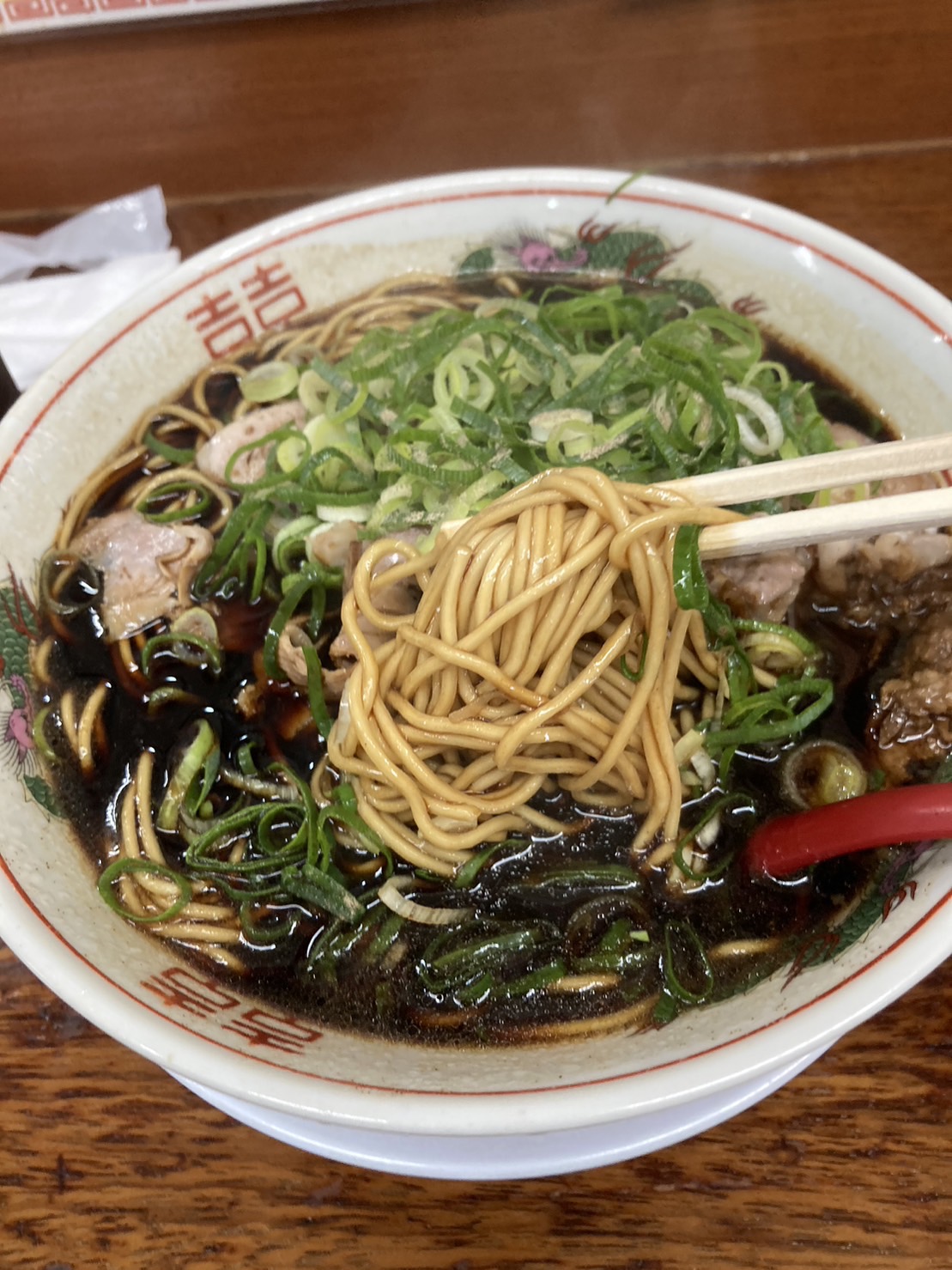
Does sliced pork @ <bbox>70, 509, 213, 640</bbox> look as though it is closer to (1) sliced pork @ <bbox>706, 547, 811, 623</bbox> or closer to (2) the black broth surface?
(2) the black broth surface

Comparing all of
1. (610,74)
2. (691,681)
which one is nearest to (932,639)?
(691,681)

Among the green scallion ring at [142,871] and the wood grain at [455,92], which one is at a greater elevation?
the wood grain at [455,92]

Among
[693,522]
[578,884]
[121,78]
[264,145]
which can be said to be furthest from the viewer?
[264,145]

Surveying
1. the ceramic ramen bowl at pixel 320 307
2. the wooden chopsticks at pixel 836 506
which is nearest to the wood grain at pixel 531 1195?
the ceramic ramen bowl at pixel 320 307

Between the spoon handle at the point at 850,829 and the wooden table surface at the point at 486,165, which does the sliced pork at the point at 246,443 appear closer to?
the wooden table surface at the point at 486,165

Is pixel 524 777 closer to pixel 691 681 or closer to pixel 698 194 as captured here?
pixel 691 681

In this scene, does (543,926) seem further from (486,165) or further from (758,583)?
(486,165)
